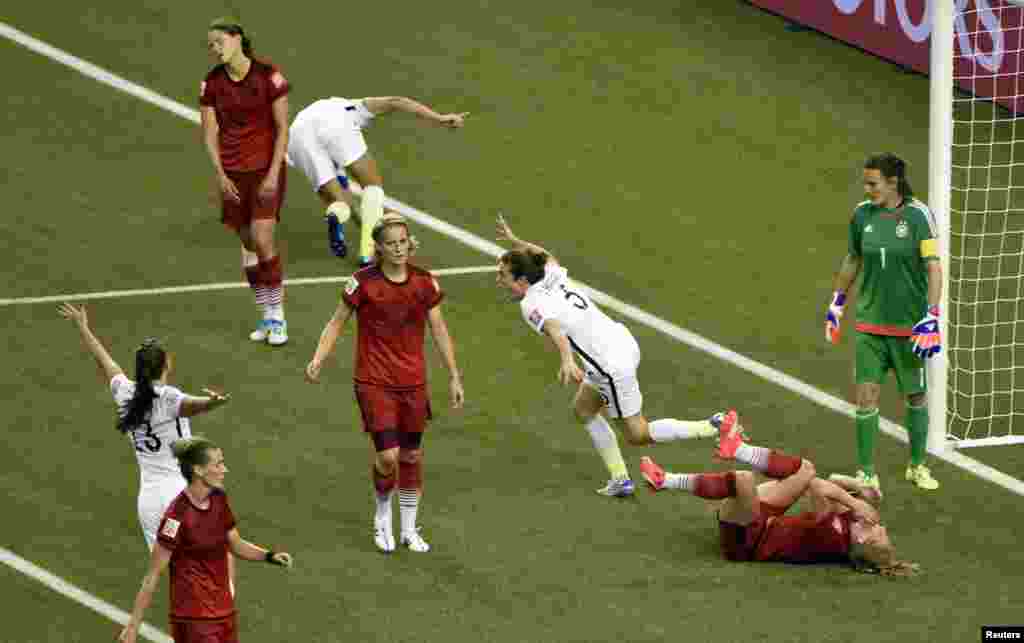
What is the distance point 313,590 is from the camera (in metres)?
15.5

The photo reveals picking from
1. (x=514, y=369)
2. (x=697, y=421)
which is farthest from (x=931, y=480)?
(x=514, y=369)

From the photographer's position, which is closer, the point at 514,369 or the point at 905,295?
the point at 905,295

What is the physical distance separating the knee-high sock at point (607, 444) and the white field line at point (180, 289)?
4.17 m

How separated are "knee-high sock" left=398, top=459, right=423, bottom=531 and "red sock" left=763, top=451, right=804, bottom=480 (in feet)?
7.49

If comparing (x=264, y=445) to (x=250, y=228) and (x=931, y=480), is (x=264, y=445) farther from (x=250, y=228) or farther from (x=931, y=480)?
(x=931, y=480)

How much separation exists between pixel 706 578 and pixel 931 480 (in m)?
2.34

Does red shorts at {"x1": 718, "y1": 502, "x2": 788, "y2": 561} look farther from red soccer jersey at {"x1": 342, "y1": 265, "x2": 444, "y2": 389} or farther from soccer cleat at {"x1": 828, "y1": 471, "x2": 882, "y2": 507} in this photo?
red soccer jersey at {"x1": 342, "y1": 265, "x2": 444, "y2": 389}

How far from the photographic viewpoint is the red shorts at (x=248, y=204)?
61.5 feet

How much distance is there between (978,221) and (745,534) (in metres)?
7.01

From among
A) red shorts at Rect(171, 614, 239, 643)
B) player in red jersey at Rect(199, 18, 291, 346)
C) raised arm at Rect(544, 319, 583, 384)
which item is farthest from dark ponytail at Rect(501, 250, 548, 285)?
red shorts at Rect(171, 614, 239, 643)

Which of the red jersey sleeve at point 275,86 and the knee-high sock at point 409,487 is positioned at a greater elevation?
the red jersey sleeve at point 275,86

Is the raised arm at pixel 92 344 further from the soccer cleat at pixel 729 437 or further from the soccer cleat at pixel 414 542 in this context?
the soccer cleat at pixel 729 437

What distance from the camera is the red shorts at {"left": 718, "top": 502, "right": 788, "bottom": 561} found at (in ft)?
51.7

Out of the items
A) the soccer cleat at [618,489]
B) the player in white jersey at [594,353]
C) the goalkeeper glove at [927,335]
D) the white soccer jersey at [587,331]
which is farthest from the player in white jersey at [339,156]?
the goalkeeper glove at [927,335]
